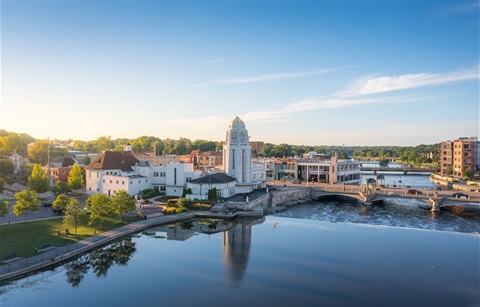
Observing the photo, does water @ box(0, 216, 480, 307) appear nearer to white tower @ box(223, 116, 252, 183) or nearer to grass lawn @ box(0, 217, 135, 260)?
grass lawn @ box(0, 217, 135, 260)

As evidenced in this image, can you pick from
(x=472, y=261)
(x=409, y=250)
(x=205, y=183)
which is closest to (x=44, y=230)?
(x=205, y=183)

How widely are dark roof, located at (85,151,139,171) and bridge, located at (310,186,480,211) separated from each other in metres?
44.4

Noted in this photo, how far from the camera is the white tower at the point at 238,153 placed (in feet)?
267

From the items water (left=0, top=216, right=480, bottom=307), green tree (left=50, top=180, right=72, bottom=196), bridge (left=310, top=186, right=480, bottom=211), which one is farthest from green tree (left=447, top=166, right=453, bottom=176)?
green tree (left=50, top=180, right=72, bottom=196)

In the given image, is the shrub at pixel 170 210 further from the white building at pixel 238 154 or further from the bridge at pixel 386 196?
the bridge at pixel 386 196

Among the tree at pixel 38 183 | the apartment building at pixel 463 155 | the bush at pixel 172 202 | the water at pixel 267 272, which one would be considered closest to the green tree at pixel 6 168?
the tree at pixel 38 183

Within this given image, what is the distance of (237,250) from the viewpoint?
139ft

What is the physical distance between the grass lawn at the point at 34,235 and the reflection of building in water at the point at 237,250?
54.2ft

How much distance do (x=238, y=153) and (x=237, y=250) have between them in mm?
40877

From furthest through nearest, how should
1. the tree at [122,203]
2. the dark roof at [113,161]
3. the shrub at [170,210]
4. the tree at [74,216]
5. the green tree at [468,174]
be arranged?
the green tree at [468,174] → the dark roof at [113,161] → the shrub at [170,210] → the tree at [122,203] → the tree at [74,216]

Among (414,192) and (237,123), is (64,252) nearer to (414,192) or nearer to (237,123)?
(237,123)

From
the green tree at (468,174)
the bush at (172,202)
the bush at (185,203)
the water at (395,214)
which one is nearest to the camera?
the water at (395,214)

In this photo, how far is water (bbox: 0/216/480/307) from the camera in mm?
28859

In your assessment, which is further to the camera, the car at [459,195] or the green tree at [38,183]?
the car at [459,195]
